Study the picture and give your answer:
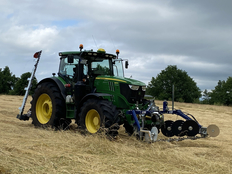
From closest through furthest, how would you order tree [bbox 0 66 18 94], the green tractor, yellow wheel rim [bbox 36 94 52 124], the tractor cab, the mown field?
1. the mown field
2. the green tractor
3. the tractor cab
4. yellow wheel rim [bbox 36 94 52 124]
5. tree [bbox 0 66 18 94]

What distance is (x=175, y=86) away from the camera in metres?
53.4

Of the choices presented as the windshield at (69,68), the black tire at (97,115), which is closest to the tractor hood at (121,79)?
the windshield at (69,68)

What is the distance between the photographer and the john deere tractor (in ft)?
24.0

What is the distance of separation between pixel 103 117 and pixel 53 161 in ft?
7.53

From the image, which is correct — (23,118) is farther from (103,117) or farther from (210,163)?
(210,163)

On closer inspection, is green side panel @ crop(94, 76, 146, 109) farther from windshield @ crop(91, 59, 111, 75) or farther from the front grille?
windshield @ crop(91, 59, 111, 75)

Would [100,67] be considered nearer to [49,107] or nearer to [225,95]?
[49,107]

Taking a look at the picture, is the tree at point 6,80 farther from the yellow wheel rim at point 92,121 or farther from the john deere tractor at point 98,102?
the yellow wheel rim at point 92,121

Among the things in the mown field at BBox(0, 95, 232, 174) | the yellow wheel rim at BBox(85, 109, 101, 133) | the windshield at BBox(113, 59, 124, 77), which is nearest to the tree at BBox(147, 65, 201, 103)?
the windshield at BBox(113, 59, 124, 77)

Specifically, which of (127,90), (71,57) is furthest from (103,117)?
(71,57)

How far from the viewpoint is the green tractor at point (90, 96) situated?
754 centimetres

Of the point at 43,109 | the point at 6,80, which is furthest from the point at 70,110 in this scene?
the point at 6,80

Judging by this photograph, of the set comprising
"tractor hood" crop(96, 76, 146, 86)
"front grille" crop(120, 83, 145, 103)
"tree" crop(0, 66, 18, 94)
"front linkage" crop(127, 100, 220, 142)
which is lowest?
"front linkage" crop(127, 100, 220, 142)

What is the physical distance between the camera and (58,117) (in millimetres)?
8781
